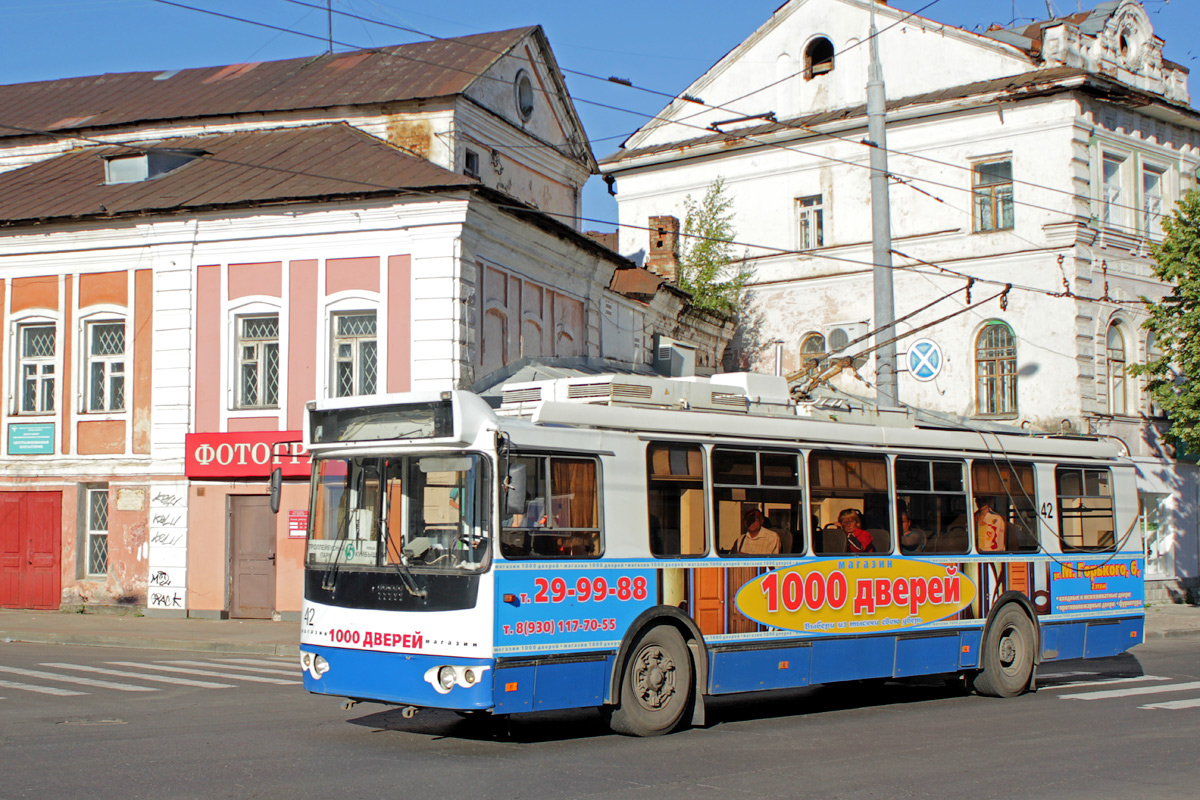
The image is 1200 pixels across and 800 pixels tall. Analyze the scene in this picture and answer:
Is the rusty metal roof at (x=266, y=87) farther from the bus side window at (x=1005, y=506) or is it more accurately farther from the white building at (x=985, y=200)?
the bus side window at (x=1005, y=506)

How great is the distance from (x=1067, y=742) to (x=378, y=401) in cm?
595

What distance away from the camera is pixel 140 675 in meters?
14.7

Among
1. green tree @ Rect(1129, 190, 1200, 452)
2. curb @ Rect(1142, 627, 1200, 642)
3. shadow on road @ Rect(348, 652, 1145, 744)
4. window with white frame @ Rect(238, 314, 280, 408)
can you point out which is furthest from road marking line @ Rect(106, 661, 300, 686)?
green tree @ Rect(1129, 190, 1200, 452)

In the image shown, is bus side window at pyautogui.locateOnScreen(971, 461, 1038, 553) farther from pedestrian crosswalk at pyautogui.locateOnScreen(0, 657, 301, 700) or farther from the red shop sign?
the red shop sign

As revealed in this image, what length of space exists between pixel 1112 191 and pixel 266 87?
63.6 ft

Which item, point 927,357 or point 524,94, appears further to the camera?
point 927,357

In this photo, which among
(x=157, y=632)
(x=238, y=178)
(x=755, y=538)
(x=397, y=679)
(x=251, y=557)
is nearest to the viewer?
(x=397, y=679)

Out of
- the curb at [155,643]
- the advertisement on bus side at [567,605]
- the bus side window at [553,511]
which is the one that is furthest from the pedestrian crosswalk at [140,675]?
the bus side window at [553,511]

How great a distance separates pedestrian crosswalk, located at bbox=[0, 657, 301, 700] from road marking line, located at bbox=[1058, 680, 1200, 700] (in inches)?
323

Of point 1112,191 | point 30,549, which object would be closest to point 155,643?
point 30,549

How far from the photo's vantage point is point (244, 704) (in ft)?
40.2

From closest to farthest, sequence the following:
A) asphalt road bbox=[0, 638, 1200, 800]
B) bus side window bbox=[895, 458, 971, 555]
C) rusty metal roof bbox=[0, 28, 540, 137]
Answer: asphalt road bbox=[0, 638, 1200, 800], bus side window bbox=[895, 458, 971, 555], rusty metal roof bbox=[0, 28, 540, 137]

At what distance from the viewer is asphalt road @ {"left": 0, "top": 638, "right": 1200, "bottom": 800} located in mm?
8117

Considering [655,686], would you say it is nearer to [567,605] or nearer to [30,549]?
[567,605]
